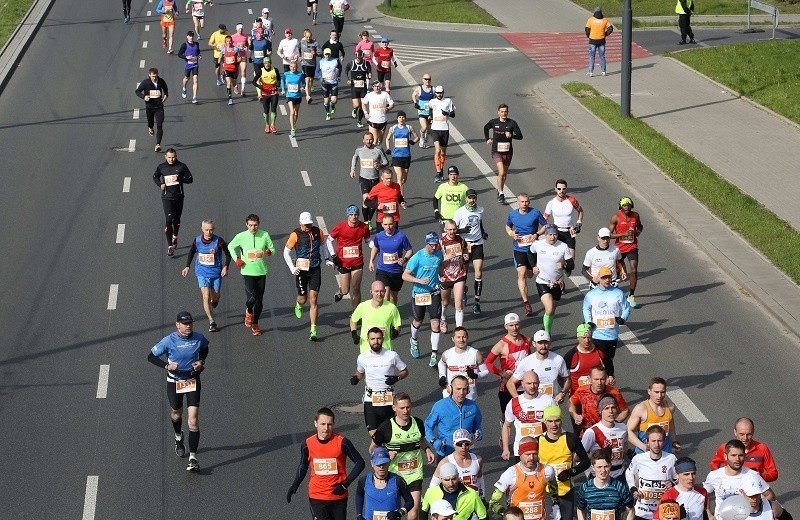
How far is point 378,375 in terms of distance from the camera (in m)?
15.0

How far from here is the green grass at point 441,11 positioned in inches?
1909

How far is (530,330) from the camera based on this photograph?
19641mm

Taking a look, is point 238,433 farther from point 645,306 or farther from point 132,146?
point 132,146

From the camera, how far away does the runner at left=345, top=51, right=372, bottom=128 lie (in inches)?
1256

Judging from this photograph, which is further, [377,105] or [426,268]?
[377,105]

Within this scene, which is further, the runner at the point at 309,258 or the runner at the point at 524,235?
the runner at the point at 524,235

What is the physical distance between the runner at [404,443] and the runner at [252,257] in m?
6.42

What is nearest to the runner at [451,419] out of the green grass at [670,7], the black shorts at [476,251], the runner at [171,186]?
the black shorts at [476,251]

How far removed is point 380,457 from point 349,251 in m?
7.48

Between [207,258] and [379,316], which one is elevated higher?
[379,316]

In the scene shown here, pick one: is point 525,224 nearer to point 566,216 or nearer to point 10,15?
point 566,216

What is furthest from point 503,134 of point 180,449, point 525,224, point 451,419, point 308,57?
point 451,419

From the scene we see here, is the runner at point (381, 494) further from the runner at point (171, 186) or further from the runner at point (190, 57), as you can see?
the runner at point (190, 57)

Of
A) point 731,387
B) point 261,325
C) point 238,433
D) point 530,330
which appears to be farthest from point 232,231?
point 731,387
